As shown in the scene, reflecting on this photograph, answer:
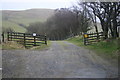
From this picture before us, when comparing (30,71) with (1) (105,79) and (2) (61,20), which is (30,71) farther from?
(2) (61,20)

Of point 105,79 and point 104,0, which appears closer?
point 105,79

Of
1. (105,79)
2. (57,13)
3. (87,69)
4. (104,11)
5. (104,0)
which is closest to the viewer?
(105,79)

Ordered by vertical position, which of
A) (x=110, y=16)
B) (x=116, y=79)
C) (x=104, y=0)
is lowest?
(x=116, y=79)

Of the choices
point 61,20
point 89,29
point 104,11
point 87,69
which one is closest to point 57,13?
point 61,20

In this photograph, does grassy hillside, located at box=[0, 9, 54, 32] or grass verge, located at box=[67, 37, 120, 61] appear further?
grassy hillside, located at box=[0, 9, 54, 32]

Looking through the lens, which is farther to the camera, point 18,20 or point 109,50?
point 18,20

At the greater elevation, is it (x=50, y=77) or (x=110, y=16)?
(x=110, y=16)

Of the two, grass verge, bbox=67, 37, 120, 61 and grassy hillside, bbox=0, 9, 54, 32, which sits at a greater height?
grassy hillside, bbox=0, 9, 54, 32

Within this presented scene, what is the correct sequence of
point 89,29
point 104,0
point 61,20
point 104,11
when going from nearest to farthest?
point 104,0
point 104,11
point 89,29
point 61,20

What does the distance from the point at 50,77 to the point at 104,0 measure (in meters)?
14.7

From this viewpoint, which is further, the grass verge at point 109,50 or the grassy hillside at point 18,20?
the grassy hillside at point 18,20

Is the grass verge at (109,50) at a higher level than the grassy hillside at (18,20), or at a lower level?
lower

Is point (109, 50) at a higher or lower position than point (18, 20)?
lower

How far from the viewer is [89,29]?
52.1 m
